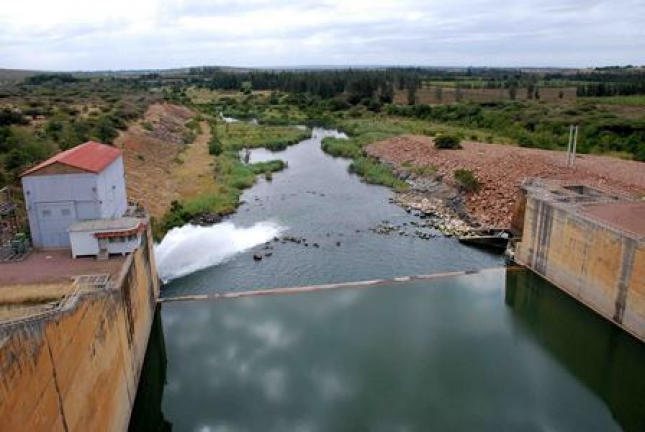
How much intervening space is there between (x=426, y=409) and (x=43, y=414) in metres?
9.99

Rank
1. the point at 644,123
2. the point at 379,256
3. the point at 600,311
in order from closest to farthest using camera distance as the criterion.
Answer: the point at 600,311, the point at 379,256, the point at 644,123

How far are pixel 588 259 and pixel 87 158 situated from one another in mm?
18374

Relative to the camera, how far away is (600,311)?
1945cm

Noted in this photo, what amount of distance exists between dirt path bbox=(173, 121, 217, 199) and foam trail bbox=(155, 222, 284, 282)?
6397 mm

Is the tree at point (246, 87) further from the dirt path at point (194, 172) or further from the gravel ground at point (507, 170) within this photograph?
the gravel ground at point (507, 170)

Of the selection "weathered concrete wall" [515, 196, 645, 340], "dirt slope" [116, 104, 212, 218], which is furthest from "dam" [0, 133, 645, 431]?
"dirt slope" [116, 104, 212, 218]

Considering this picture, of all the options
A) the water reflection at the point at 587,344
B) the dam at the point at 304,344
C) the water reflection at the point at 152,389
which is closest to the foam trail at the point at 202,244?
the dam at the point at 304,344

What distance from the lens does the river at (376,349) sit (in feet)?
48.6

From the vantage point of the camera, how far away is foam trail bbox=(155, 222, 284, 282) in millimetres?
23969

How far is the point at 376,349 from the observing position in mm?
17688

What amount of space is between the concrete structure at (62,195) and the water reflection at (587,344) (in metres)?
16.2

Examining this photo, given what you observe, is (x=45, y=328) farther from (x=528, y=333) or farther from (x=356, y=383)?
(x=528, y=333)

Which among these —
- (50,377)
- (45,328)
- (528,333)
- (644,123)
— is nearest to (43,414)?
(50,377)

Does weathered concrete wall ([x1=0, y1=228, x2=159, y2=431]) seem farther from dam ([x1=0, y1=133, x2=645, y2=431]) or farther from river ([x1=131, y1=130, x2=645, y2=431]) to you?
river ([x1=131, y1=130, x2=645, y2=431])
